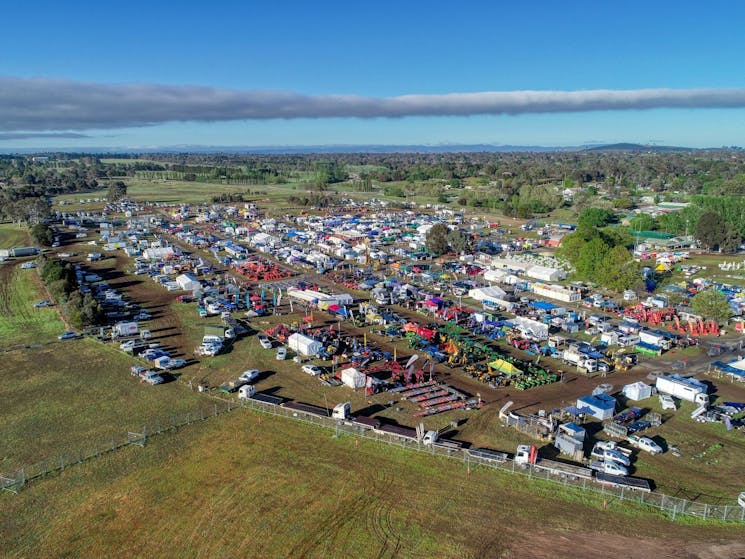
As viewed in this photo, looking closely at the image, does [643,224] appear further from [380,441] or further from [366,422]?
[380,441]

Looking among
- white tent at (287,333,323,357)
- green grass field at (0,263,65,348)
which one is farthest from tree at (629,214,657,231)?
green grass field at (0,263,65,348)

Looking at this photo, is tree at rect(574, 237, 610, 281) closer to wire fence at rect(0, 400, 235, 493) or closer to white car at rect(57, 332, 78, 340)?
wire fence at rect(0, 400, 235, 493)

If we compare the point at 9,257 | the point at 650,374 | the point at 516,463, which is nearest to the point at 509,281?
the point at 650,374

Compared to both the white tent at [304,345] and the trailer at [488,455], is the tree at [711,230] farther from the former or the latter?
the trailer at [488,455]

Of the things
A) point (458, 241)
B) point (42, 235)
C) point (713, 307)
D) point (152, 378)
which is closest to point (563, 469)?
point (152, 378)

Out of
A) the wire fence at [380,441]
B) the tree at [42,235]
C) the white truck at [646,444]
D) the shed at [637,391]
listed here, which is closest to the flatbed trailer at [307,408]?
the wire fence at [380,441]
